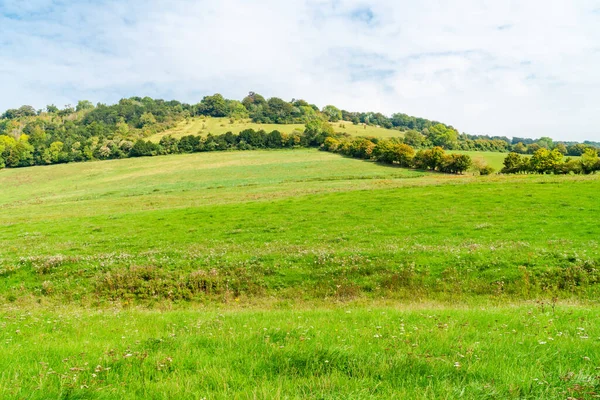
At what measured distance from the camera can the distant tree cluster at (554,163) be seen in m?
68.1

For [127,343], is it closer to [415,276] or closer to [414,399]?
[414,399]

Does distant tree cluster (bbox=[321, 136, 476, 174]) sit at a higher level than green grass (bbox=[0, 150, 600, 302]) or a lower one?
higher

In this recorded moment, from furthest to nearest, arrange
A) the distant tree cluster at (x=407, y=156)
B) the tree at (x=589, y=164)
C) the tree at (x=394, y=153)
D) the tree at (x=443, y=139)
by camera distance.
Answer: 1. the tree at (x=443, y=139)
2. the tree at (x=394, y=153)
3. the distant tree cluster at (x=407, y=156)
4. the tree at (x=589, y=164)

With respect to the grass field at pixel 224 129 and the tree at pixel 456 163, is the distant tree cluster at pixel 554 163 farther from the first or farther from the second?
the grass field at pixel 224 129

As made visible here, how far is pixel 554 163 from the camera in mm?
72688

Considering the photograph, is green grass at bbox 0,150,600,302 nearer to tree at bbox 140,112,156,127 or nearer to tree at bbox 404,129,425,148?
tree at bbox 404,129,425,148

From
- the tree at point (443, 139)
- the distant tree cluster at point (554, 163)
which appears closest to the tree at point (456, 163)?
the distant tree cluster at point (554, 163)

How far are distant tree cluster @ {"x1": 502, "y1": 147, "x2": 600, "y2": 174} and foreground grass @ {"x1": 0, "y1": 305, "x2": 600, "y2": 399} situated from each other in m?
79.8

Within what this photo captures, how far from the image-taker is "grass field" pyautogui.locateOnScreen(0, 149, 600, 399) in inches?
185

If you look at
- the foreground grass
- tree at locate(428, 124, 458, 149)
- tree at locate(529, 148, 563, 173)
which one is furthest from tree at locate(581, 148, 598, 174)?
tree at locate(428, 124, 458, 149)

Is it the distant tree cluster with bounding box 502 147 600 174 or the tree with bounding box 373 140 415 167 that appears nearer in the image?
the distant tree cluster with bounding box 502 147 600 174

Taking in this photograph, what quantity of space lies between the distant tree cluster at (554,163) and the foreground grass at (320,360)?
79.8 m

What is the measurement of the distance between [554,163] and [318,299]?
80637mm

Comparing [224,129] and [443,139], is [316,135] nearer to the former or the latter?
[224,129]
